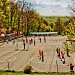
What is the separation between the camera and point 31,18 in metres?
162

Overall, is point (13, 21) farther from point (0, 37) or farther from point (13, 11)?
point (0, 37)

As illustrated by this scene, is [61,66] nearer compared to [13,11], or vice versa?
[61,66]

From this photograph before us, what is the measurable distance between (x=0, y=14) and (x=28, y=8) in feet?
262

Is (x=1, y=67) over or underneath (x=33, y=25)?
over

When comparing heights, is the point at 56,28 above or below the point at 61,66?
below

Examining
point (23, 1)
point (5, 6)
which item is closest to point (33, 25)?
point (23, 1)

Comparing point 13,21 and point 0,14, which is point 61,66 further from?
point 13,21

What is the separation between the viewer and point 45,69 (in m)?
41.6

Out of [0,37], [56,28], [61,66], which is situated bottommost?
[56,28]

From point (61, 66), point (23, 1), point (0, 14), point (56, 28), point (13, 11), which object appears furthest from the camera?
point (56, 28)

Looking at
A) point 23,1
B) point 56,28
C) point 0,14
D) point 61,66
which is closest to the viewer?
point 61,66

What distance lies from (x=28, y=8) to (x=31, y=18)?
5.94 m

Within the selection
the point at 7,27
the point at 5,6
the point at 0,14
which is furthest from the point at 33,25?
the point at 0,14

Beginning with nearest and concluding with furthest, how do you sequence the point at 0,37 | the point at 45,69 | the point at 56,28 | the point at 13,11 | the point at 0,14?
the point at 45,69, the point at 0,14, the point at 0,37, the point at 13,11, the point at 56,28
